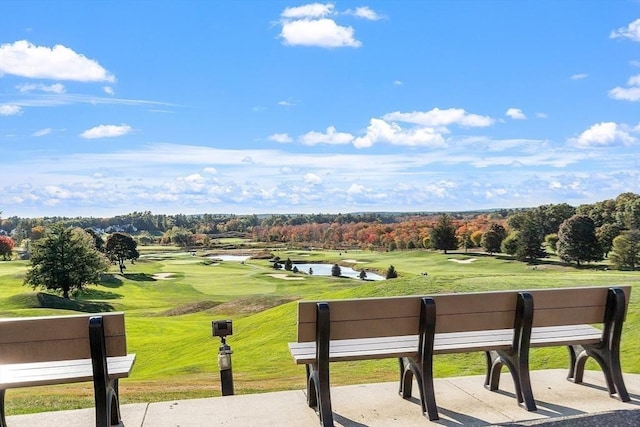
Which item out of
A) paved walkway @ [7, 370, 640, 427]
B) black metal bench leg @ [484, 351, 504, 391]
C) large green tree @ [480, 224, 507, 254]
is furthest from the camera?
large green tree @ [480, 224, 507, 254]

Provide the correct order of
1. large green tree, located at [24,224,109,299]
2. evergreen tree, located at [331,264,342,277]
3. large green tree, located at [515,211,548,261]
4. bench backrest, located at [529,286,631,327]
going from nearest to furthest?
bench backrest, located at [529,286,631,327] < large green tree, located at [515,211,548,261] < large green tree, located at [24,224,109,299] < evergreen tree, located at [331,264,342,277]

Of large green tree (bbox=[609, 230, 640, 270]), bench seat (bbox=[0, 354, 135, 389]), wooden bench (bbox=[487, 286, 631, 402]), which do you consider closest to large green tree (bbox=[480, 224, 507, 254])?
large green tree (bbox=[609, 230, 640, 270])

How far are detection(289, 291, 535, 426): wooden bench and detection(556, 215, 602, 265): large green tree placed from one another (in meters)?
19.1

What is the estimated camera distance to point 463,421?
4.00m

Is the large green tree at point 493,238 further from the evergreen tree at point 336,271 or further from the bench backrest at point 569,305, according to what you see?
the bench backrest at point 569,305

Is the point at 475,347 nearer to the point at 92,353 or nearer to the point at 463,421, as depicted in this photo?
the point at 463,421

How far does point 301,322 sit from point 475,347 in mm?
1338

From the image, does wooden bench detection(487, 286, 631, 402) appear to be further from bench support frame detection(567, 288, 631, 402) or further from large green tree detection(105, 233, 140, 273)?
large green tree detection(105, 233, 140, 273)

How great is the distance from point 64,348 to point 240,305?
2337 centimetres

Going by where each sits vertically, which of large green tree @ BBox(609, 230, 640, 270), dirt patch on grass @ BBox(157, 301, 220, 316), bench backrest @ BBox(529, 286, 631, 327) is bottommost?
dirt patch on grass @ BBox(157, 301, 220, 316)

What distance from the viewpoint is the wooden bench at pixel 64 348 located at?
349cm

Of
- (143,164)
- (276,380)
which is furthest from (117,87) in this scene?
(276,380)

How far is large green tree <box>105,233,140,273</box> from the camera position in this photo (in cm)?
2762

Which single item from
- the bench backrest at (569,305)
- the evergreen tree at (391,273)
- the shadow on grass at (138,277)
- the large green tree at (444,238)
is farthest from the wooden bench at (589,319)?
the shadow on grass at (138,277)
